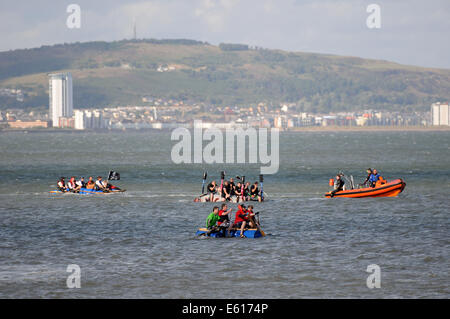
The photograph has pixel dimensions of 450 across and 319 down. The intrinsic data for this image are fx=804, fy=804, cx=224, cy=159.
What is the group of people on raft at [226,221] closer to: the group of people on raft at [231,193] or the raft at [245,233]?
the raft at [245,233]

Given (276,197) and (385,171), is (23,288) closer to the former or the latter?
(276,197)

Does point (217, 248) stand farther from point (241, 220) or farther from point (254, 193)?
point (254, 193)

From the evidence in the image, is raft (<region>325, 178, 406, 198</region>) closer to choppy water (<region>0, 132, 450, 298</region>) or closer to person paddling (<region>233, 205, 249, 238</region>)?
choppy water (<region>0, 132, 450, 298</region>)

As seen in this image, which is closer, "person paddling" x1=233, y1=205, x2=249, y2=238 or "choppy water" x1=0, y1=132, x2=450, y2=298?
"choppy water" x1=0, y1=132, x2=450, y2=298

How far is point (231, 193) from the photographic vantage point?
2243 inches

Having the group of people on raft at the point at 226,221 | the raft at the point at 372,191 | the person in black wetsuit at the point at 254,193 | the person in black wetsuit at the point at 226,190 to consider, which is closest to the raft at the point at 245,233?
the group of people on raft at the point at 226,221

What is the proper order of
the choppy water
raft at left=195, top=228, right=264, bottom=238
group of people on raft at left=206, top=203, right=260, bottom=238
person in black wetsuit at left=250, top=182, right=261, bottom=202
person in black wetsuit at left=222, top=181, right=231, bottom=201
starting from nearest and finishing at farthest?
1. the choppy water
2. group of people on raft at left=206, top=203, right=260, bottom=238
3. raft at left=195, top=228, right=264, bottom=238
4. person in black wetsuit at left=222, top=181, right=231, bottom=201
5. person in black wetsuit at left=250, top=182, right=261, bottom=202

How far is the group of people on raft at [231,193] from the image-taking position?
5653cm

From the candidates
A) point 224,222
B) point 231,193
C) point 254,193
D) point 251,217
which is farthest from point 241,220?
point 254,193

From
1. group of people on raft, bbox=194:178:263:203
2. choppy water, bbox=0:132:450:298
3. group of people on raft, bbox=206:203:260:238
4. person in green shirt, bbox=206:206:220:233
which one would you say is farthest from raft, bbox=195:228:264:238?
group of people on raft, bbox=194:178:263:203

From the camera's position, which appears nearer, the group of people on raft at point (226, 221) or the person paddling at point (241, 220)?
the group of people on raft at point (226, 221)

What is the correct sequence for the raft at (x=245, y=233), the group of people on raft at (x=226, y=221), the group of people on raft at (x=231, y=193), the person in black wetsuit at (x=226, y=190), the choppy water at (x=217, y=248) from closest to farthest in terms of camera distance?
1. the choppy water at (x=217, y=248)
2. the group of people on raft at (x=226, y=221)
3. the raft at (x=245, y=233)
4. the group of people on raft at (x=231, y=193)
5. the person in black wetsuit at (x=226, y=190)

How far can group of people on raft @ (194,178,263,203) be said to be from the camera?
185 ft
